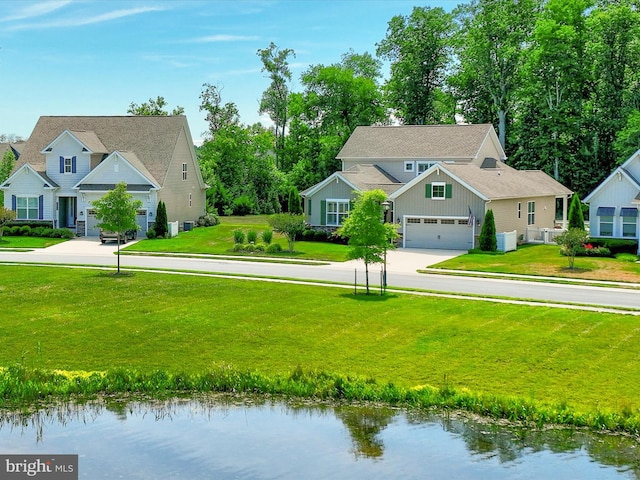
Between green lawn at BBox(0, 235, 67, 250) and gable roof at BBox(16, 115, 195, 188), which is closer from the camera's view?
green lawn at BBox(0, 235, 67, 250)

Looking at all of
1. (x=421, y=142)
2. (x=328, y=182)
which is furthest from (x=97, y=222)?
(x=421, y=142)

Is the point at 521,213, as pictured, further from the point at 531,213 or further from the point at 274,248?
the point at 274,248

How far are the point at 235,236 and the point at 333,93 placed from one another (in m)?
30.5

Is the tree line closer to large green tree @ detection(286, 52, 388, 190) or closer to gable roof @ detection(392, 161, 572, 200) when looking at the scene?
large green tree @ detection(286, 52, 388, 190)

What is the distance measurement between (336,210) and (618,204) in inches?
708

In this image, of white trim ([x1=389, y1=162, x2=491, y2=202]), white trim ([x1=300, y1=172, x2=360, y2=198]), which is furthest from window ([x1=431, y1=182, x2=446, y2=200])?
white trim ([x1=300, y1=172, x2=360, y2=198])

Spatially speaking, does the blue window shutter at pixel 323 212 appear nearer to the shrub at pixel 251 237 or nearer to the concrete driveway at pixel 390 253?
the shrub at pixel 251 237

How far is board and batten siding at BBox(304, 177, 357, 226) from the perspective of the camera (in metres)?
55.8

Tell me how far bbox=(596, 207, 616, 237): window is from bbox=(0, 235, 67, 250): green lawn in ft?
113

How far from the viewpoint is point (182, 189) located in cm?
6228

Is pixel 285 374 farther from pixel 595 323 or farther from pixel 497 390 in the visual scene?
pixel 595 323

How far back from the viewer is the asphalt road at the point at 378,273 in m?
33.0

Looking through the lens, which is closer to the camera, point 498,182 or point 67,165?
point 498,182

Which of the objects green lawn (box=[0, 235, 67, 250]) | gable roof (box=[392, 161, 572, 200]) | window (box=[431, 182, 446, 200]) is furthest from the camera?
green lawn (box=[0, 235, 67, 250])
